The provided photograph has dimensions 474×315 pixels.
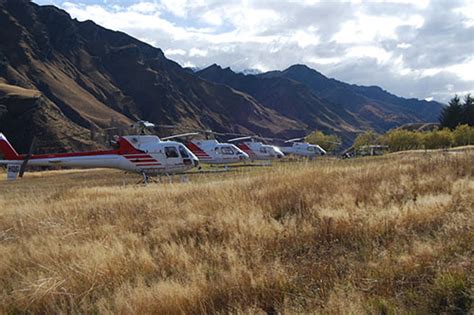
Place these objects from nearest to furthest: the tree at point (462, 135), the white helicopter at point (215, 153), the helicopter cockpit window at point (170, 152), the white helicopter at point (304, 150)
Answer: the helicopter cockpit window at point (170, 152)
the white helicopter at point (215, 153)
the tree at point (462, 135)
the white helicopter at point (304, 150)

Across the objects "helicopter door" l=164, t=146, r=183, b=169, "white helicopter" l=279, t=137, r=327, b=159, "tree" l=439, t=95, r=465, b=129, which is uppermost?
"tree" l=439, t=95, r=465, b=129

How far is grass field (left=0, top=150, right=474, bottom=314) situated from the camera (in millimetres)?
4589

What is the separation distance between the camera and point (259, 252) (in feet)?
19.2

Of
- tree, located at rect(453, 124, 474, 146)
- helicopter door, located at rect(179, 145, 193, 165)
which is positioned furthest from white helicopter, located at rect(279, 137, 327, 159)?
helicopter door, located at rect(179, 145, 193, 165)

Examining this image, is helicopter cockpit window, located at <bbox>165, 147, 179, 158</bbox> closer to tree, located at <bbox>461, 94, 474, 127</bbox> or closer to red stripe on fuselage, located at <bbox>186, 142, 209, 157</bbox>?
red stripe on fuselage, located at <bbox>186, 142, 209, 157</bbox>

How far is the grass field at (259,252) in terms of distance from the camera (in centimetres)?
459

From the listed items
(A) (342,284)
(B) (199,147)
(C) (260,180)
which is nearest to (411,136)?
(B) (199,147)

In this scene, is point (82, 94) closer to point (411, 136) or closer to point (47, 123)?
point (47, 123)

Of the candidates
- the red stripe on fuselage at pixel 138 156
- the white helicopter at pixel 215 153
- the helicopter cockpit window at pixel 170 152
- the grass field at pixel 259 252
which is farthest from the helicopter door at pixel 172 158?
the grass field at pixel 259 252

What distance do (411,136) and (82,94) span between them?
435 feet

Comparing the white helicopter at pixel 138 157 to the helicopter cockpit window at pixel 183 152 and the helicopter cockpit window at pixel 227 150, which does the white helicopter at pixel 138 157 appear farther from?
the helicopter cockpit window at pixel 227 150

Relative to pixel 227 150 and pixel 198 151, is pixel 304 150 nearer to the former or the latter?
pixel 227 150

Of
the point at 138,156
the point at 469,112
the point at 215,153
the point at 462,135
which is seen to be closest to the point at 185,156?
the point at 138,156

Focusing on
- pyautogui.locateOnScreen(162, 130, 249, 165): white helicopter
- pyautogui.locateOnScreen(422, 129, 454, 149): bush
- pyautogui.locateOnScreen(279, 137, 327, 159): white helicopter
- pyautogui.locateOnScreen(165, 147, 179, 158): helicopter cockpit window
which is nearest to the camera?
pyautogui.locateOnScreen(165, 147, 179, 158): helicopter cockpit window
